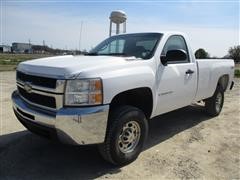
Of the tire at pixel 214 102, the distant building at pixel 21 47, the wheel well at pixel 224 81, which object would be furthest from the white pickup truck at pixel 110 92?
the distant building at pixel 21 47

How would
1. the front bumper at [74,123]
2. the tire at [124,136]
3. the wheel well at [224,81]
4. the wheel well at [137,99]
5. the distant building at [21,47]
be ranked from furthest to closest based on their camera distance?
1. the distant building at [21,47]
2. the wheel well at [224,81]
3. the wheel well at [137,99]
4. the tire at [124,136]
5. the front bumper at [74,123]

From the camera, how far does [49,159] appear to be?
162 inches

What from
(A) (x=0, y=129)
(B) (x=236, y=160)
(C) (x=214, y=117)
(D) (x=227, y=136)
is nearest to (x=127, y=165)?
(B) (x=236, y=160)

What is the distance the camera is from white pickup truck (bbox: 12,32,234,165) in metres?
3.29

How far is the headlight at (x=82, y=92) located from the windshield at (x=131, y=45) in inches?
53.7

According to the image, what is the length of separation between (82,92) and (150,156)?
5.55ft

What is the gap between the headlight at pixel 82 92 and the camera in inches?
129

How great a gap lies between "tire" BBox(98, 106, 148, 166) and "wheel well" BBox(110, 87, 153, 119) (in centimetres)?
14

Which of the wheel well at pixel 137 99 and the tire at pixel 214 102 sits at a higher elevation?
the wheel well at pixel 137 99

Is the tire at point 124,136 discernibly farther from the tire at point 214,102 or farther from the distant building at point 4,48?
the distant building at point 4,48

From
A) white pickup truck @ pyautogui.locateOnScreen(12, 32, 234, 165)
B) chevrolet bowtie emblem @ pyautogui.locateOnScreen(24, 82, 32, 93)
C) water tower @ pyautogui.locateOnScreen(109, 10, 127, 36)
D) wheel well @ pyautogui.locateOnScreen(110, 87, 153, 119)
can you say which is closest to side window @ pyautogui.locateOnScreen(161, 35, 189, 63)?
white pickup truck @ pyautogui.locateOnScreen(12, 32, 234, 165)

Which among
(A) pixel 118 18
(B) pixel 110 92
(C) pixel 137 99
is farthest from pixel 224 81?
(A) pixel 118 18

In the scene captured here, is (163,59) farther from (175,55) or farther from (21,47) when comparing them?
(21,47)

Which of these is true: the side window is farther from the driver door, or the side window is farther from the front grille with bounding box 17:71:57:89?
the front grille with bounding box 17:71:57:89
